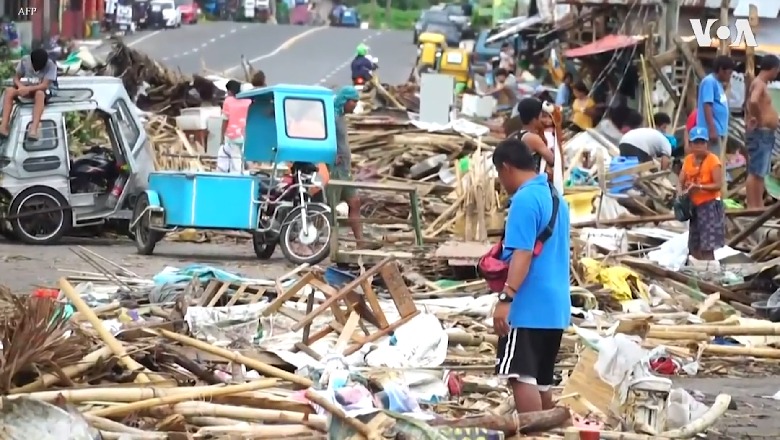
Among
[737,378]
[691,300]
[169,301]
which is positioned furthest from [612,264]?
[169,301]

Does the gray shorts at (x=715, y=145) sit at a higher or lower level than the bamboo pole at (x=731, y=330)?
higher

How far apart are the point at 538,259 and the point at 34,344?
260 cm

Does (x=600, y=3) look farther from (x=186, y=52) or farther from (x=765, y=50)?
(x=186, y=52)

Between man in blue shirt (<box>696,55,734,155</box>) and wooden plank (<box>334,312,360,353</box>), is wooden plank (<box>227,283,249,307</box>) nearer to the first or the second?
wooden plank (<box>334,312,360,353</box>)

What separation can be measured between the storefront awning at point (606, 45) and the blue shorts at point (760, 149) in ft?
35.5

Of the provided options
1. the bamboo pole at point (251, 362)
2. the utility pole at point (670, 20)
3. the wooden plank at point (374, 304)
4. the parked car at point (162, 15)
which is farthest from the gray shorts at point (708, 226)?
the parked car at point (162, 15)

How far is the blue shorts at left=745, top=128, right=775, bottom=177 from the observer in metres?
16.5

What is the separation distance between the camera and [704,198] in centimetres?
1361

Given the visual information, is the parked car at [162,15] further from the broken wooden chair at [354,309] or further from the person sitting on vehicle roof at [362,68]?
the broken wooden chair at [354,309]

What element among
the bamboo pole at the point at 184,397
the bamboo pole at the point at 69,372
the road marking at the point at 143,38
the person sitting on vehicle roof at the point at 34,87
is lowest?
the road marking at the point at 143,38

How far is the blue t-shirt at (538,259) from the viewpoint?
7.27 metres

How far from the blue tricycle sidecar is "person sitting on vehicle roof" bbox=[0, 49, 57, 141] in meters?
1.56

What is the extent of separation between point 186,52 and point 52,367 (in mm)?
42012

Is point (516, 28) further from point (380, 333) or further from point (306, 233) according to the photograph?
point (380, 333)
